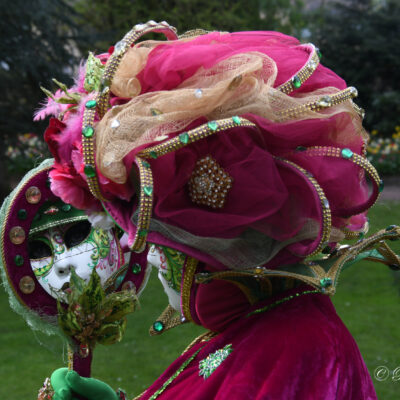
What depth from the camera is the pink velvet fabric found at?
5.45 ft

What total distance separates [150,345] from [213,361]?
13.3 ft

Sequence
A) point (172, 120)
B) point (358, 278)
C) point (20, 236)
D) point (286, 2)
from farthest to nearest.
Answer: point (286, 2)
point (358, 278)
point (20, 236)
point (172, 120)

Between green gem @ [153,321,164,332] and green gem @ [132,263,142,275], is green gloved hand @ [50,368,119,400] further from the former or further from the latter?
green gem @ [132,263,142,275]

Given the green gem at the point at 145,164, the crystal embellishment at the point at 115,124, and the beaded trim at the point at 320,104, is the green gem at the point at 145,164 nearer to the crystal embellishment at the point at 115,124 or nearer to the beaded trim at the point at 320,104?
the crystal embellishment at the point at 115,124

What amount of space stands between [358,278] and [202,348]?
5.26m

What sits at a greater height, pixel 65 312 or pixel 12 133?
pixel 65 312

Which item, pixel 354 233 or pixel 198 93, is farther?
pixel 354 233

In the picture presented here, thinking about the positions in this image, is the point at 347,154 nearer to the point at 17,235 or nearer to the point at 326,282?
the point at 326,282

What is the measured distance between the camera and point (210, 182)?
5.57ft

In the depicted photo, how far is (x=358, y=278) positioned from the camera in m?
6.99

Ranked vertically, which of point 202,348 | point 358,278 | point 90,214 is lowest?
point 358,278

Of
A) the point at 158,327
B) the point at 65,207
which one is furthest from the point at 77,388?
the point at 65,207

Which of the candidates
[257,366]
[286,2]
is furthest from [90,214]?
[286,2]

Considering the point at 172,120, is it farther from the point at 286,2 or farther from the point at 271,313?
the point at 286,2
